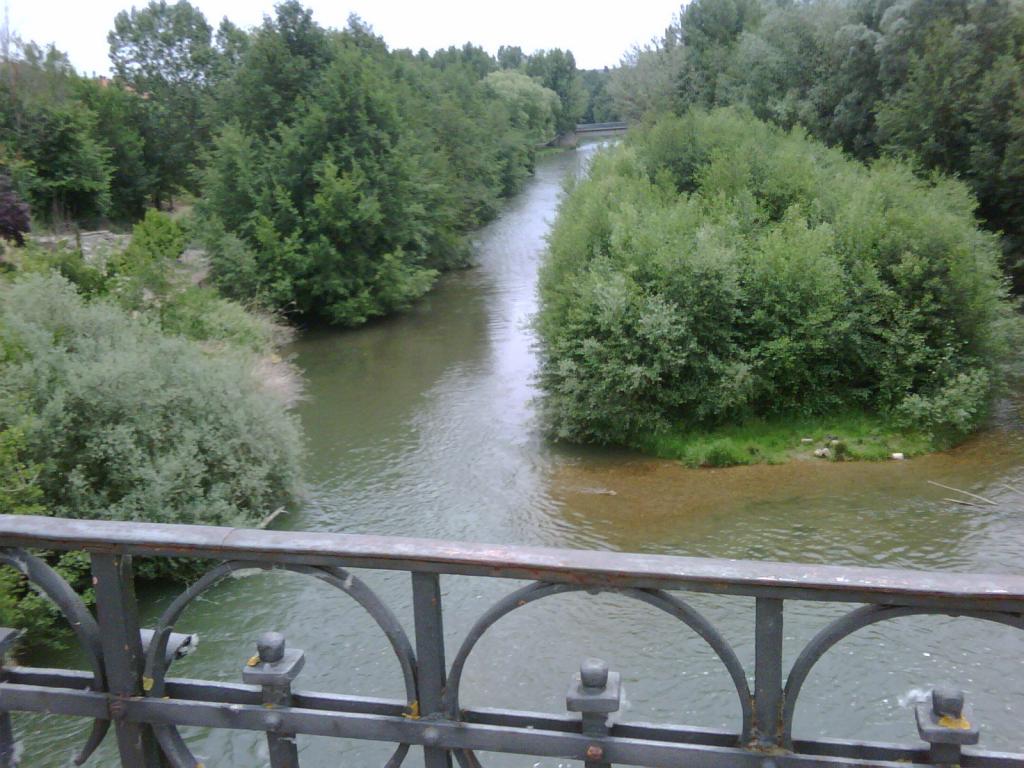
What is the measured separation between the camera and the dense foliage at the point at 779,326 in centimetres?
1376

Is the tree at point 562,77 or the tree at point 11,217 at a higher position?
the tree at point 562,77

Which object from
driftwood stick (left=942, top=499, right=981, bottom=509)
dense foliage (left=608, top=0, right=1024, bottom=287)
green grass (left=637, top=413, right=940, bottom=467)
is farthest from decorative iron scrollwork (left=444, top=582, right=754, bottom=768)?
dense foliage (left=608, top=0, right=1024, bottom=287)

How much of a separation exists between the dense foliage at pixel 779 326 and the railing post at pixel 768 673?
11.5m

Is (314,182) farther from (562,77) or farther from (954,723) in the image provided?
(562,77)

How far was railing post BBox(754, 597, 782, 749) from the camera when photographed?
194cm

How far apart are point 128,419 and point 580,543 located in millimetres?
5371

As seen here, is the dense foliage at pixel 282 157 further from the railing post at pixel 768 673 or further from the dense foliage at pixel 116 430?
the railing post at pixel 768 673

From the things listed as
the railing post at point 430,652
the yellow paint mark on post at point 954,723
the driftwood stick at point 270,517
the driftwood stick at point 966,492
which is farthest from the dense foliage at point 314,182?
the yellow paint mark on post at point 954,723

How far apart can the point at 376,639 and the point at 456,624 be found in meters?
0.76

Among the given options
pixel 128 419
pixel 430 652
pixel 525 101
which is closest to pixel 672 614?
pixel 430 652

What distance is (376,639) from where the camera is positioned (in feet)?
27.4

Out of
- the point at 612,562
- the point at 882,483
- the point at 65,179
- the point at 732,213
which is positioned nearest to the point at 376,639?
the point at 612,562

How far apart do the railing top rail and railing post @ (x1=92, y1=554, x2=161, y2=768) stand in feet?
0.28

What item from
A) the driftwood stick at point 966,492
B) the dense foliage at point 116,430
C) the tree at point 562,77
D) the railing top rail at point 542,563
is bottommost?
the driftwood stick at point 966,492
